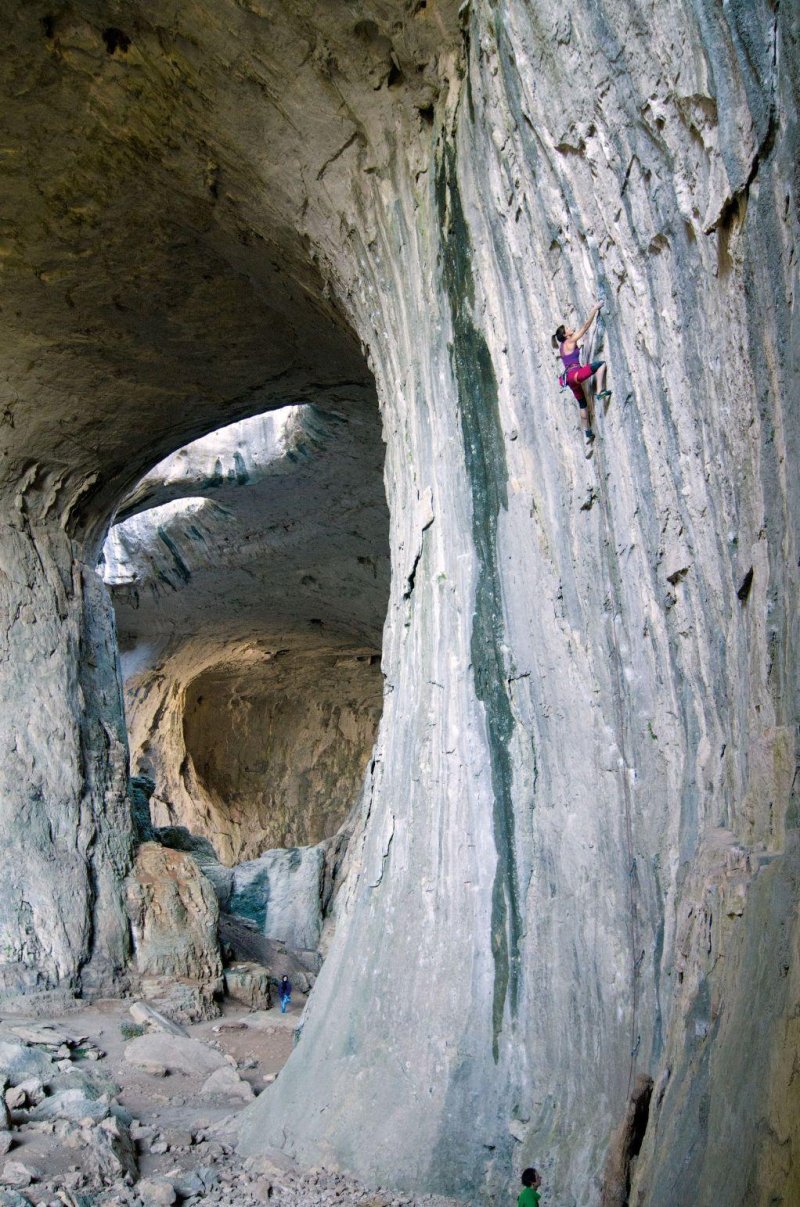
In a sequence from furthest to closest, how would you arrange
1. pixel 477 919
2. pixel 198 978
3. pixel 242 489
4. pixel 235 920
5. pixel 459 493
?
1. pixel 242 489
2. pixel 235 920
3. pixel 198 978
4. pixel 459 493
5. pixel 477 919

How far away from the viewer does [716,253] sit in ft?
9.78

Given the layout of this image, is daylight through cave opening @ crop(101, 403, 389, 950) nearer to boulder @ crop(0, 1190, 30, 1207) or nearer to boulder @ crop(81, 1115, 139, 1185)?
boulder @ crop(81, 1115, 139, 1185)

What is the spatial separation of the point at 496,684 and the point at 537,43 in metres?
2.65

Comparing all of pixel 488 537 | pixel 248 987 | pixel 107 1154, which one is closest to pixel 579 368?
pixel 488 537

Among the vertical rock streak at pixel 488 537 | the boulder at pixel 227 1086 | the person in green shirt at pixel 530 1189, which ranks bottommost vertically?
the boulder at pixel 227 1086

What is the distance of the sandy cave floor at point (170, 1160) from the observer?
412cm

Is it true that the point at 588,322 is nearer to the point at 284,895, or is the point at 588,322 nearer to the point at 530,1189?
the point at 530,1189

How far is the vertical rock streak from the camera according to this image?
419 cm

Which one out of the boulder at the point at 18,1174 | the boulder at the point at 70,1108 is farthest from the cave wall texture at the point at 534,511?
the boulder at the point at 18,1174

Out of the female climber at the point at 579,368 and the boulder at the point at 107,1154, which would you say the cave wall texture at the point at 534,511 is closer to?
the female climber at the point at 579,368

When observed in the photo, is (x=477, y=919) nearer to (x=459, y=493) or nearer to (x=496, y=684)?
(x=496, y=684)

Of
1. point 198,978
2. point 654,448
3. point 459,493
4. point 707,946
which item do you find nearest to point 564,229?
point 654,448

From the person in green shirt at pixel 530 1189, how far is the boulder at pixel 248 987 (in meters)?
6.67

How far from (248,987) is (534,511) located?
7.22 m
